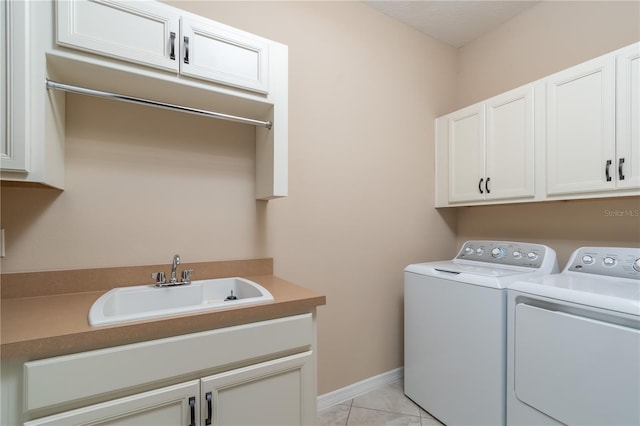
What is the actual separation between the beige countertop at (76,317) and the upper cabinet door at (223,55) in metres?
0.95

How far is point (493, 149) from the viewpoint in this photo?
208 cm

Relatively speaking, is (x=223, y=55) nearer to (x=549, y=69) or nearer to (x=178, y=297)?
(x=178, y=297)

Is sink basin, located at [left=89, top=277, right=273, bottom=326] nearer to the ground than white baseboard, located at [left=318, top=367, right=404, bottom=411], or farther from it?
farther from it

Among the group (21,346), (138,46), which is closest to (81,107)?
(138,46)

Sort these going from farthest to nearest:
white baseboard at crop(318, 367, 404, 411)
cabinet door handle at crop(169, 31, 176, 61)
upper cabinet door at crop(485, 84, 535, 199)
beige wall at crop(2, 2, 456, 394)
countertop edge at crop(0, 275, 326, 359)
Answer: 1. white baseboard at crop(318, 367, 404, 411)
2. upper cabinet door at crop(485, 84, 535, 199)
3. beige wall at crop(2, 2, 456, 394)
4. cabinet door handle at crop(169, 31, 176, 61)
5. countertop edge at crop(0, 275, 326, 359)

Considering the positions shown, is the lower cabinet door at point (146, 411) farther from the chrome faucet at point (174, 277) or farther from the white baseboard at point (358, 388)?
the white baseboard at point (358, 388)

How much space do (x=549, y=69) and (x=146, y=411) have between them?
295 cm

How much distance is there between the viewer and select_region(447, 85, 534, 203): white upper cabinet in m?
1.89

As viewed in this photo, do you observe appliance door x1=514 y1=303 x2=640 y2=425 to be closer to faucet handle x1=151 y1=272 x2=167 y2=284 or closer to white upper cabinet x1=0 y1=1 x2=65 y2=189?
faucet handle x1=151 y1=272 x2=167 y2=284

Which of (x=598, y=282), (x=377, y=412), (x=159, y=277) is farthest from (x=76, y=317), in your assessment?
(x=598, y=282)

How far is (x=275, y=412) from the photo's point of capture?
1.17 metres

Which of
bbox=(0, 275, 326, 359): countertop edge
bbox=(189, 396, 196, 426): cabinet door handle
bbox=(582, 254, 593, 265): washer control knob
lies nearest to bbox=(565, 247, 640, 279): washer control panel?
bbox=(582, 254, 593, 265): washer control knob

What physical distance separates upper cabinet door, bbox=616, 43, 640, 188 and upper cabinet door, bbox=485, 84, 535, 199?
40cm

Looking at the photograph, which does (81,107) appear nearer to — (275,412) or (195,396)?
(195,396)
